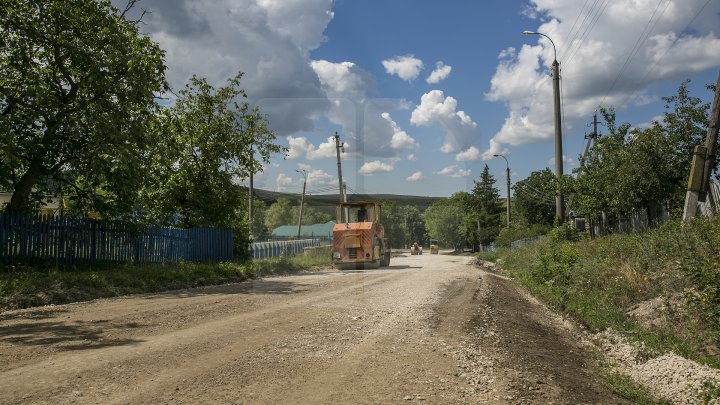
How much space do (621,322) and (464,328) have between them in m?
2.60

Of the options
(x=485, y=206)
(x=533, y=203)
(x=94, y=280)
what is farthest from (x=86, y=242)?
(x=485, y=206)

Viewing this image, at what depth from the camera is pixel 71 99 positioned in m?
14.9

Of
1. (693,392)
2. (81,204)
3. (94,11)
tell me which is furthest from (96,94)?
(693,392)

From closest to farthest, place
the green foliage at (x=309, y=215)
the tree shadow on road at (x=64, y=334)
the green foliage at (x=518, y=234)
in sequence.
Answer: the tree shadow on road at (x=64, y=334) → the green foliage at (x=518, y=234) → the green foliage at (x=309, y=215)

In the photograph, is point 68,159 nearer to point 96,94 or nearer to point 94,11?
point 96,94

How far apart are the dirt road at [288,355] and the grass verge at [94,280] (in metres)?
1.43

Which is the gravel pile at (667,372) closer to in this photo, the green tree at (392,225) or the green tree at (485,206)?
the green tree at (485,206)

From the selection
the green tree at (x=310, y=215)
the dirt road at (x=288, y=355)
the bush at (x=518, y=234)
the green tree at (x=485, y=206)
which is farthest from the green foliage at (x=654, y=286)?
the green tree at (x=310, y=215)

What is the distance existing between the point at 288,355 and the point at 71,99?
12.7 m

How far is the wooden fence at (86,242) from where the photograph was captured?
13242 millimetres

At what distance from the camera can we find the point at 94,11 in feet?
48.8

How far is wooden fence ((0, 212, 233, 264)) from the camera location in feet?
43.4

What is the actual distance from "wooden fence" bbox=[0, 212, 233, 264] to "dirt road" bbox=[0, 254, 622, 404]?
4531 millimetres

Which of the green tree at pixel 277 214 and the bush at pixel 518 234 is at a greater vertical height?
the green tree at pixel 277 214
